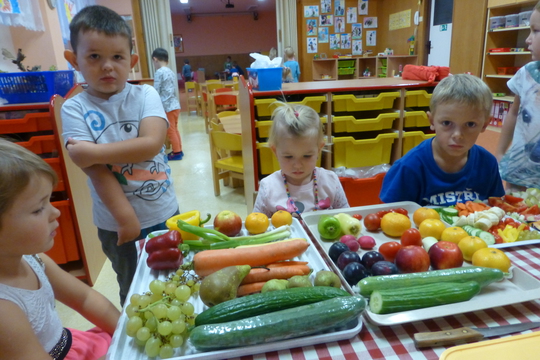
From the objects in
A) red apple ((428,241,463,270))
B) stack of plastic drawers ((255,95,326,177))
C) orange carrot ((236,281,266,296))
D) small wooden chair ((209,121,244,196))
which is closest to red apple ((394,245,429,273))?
red apple ((428,241,463,270))

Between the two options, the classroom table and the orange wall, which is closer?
the classroom table

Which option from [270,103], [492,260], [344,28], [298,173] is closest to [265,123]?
[270,103]

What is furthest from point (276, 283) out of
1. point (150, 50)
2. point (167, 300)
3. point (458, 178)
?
point (150, 50)

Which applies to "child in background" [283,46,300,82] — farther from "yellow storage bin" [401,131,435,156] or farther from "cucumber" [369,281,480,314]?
"cucumber" [369,281,480,314]

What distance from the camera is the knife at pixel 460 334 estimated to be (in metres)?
0.67

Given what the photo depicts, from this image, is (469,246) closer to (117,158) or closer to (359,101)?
(117,158)

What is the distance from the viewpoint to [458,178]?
1462 mm

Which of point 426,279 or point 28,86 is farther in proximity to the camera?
point 28,86

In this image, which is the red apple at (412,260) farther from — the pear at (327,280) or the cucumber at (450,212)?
the cucumber at (450,212)

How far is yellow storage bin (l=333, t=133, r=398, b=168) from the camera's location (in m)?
2.79

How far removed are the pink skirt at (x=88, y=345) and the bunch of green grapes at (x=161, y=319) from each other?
1.37 feet

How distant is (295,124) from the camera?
138 centimetres

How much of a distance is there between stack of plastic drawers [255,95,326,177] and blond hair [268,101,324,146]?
102 cm

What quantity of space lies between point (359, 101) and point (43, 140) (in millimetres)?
2166
